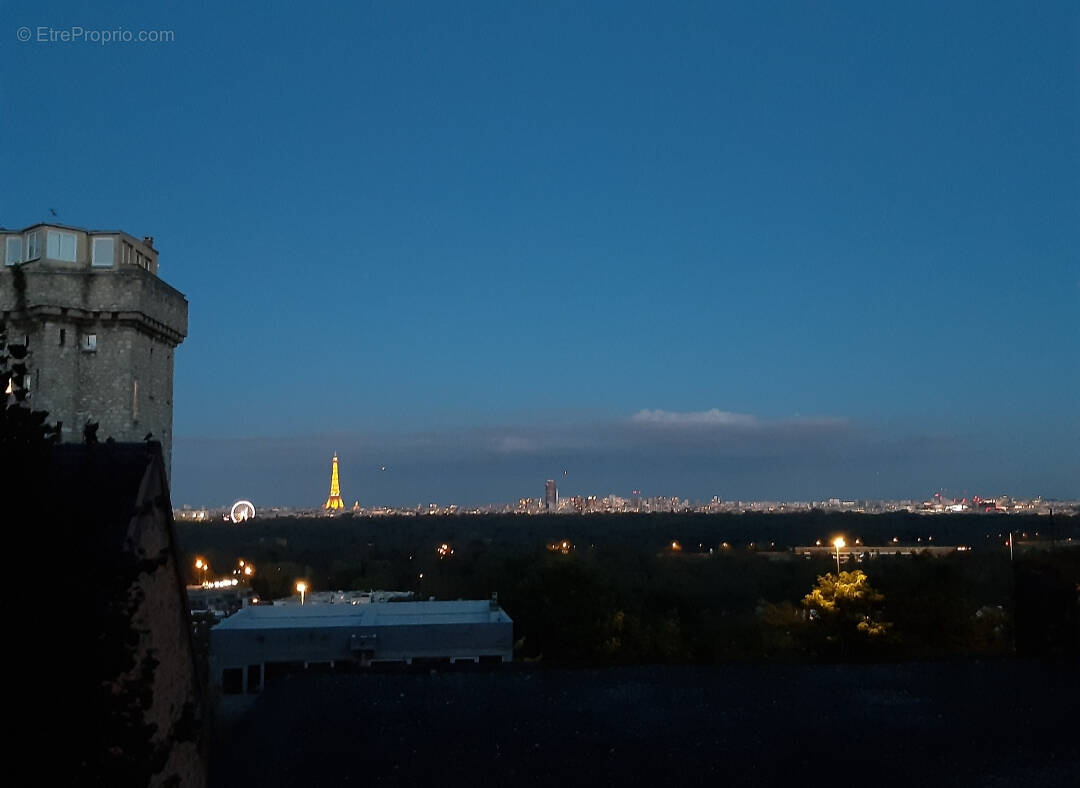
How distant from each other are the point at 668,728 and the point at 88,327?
43.3 feet

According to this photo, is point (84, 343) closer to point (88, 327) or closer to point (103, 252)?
point (88, 327)

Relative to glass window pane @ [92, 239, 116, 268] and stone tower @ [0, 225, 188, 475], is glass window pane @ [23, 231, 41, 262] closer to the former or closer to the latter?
stone tower @ [0, 225, 188, 475]

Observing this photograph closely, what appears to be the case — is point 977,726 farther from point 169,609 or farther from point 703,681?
point 169,609

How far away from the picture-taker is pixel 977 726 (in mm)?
7340

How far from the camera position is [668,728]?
24.2 feet

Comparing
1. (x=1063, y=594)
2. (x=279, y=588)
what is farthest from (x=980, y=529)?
(x=1063, y=594)

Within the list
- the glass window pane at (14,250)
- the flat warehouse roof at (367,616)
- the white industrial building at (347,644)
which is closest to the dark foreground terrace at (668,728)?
the glass window pane at (14,250)

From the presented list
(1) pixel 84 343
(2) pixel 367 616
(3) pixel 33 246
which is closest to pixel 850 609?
(2) pixel 367 616

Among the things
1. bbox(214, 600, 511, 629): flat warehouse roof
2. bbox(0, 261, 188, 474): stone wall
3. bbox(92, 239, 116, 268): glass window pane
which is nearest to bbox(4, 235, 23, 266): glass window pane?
bbox(0, 261, 188, 474): stone wall

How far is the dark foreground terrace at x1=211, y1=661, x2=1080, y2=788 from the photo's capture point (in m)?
6.25

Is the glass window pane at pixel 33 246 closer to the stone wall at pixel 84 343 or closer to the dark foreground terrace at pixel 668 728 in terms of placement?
the stone wall at pixel 84 343

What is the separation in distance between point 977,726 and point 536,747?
12.1 ft

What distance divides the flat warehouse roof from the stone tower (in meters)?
7.76

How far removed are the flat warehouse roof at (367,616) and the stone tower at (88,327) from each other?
306 inches
